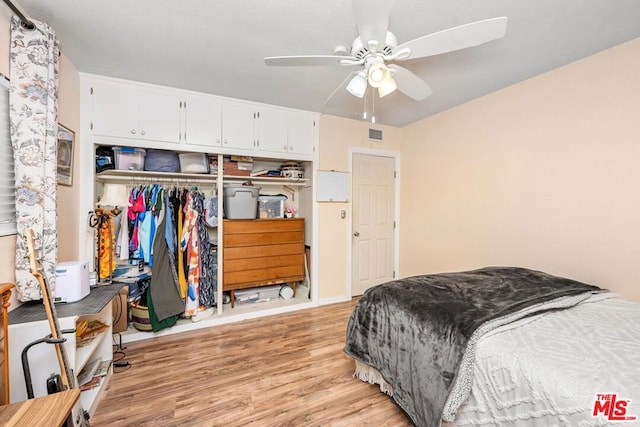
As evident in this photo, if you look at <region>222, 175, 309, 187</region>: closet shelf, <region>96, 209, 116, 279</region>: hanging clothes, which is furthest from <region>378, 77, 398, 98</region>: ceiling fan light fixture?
<region>96, 209, 116, 279</region>: hanging clothes

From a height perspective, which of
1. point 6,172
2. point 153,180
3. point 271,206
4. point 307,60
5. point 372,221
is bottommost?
point 372,221

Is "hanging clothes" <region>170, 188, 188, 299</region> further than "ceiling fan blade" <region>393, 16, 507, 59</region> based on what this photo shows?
Yes

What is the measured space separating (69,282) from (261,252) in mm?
1688

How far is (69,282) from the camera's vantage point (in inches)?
68.2

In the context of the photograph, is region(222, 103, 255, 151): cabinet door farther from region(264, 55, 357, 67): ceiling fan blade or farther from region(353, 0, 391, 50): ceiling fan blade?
region(353, 0, 391, 50): ceiling fan blade

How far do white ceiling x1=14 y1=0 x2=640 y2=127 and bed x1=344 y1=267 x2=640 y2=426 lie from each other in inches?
68.7

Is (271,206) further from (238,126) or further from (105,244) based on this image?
(105,244)

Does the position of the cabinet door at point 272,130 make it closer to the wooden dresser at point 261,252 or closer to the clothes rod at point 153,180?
the clothes rod at point 153,180

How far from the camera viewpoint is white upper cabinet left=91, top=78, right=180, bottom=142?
2408 millimetres

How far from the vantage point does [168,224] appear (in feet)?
8.68

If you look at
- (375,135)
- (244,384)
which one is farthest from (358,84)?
(244,384)

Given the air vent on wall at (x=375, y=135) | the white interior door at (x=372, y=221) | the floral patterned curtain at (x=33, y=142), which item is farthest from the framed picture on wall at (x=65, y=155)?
the air vent on wall at (x=375, y=135)

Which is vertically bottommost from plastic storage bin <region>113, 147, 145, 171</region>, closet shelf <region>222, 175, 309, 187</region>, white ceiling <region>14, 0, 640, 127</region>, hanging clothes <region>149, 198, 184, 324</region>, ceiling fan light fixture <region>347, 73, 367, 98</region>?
hanging clothes <region>149, 198, 184, 324</region>

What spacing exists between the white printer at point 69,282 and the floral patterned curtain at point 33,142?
41 millimetres
